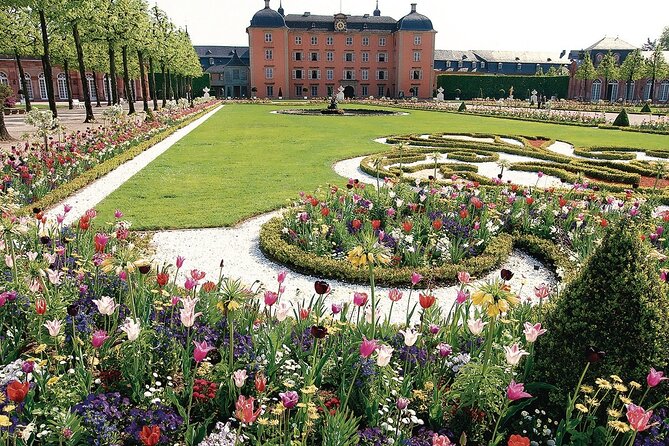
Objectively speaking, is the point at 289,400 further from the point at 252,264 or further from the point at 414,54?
the point at 414,54

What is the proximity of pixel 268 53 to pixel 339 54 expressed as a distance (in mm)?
9022

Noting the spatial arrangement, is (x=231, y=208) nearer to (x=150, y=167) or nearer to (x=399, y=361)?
(x=150, y=167)

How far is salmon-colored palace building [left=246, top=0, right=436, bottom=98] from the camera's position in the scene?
62000 millimetres

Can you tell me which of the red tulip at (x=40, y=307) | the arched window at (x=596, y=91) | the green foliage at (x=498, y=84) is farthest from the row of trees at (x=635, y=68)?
the red tulip at (x=40, y=307)

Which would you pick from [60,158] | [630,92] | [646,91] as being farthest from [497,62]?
[60,158]

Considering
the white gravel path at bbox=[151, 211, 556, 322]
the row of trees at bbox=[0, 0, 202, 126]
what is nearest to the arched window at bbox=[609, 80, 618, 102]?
the row of trees at bbox=[0, 0, 202, 126]

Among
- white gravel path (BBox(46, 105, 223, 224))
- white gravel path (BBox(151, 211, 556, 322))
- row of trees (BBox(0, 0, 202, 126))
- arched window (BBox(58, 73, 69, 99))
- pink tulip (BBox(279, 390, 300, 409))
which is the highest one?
row of trees (BBox(0, 0, 202, 126))

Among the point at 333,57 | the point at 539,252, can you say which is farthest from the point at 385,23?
the point at 539,252

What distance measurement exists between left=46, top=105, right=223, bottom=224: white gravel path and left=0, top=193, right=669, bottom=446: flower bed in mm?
4572

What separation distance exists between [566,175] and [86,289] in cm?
1036

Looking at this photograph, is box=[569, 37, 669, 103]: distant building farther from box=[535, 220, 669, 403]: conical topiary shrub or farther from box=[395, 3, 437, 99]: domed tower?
box=[535, 220, 669, 403]: conical topiary shrub

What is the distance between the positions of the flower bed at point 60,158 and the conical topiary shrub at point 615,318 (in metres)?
6.38

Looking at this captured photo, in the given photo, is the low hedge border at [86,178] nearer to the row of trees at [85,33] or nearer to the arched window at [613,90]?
the row of trees at [85,33]

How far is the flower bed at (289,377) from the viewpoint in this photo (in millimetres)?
2566
